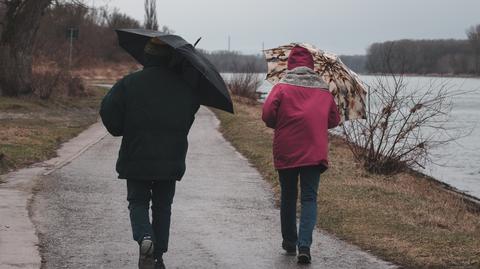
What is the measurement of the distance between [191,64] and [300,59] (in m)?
1.41

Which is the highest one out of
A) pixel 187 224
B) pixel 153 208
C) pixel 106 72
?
pixel 153 208

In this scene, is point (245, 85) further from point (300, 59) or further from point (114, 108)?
point (114, 108)

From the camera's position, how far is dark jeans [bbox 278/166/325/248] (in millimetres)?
6328

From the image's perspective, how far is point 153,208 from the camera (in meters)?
5.68

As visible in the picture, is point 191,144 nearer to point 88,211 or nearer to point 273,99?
point 88,211

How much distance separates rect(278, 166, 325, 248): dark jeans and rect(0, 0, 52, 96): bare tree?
62.1 ft

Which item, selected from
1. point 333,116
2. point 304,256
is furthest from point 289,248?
point 333,116

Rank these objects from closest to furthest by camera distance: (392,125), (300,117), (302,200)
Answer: (300,117)
(302,200)
(392,125)

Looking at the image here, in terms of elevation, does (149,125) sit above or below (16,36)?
below

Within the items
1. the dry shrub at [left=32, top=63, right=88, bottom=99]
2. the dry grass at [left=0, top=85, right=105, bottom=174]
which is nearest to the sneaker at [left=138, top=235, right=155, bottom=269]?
the dry grass at [left=0, top=85, right=105, bottom=174]

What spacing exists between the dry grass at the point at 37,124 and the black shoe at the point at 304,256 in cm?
601

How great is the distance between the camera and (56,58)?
106ft

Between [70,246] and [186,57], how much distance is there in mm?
2298

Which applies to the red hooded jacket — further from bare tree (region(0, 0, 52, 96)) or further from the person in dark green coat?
bare tree (region(0, 0, 52, 96))
